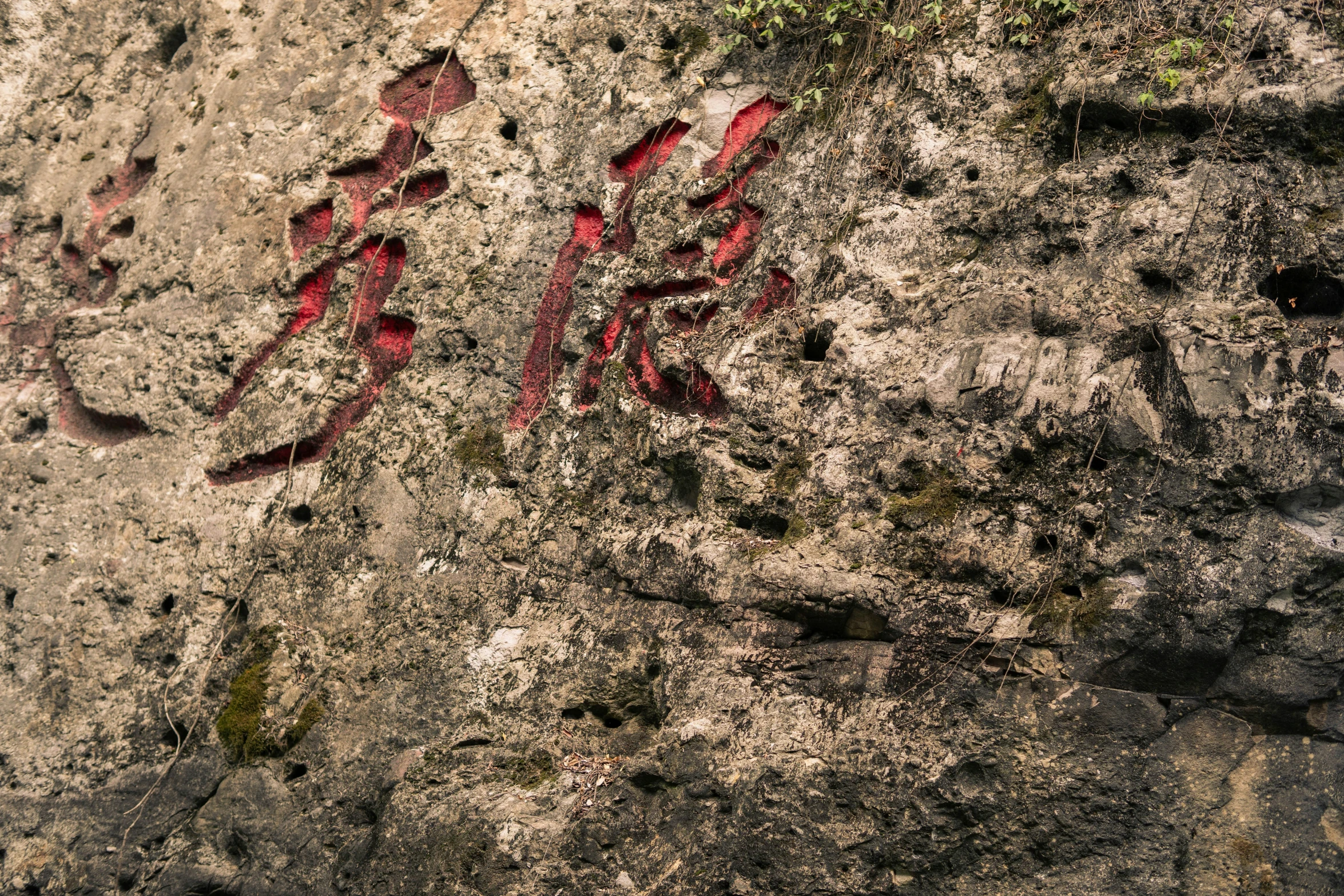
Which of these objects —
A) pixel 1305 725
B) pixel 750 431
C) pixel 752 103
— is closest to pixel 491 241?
pixel 752 103

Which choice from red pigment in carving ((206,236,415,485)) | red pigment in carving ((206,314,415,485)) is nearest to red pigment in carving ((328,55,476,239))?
red pigment in carving ((206,236,415,485))

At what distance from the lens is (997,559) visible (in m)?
3.17

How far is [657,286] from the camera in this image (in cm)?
415

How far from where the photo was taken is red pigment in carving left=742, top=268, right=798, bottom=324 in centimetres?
388

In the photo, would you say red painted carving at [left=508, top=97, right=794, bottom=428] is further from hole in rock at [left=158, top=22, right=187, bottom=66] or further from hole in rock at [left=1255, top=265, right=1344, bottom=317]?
hole in rock at [left=158, top=22, right=187, bottom=66]

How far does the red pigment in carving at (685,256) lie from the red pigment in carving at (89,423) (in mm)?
2828

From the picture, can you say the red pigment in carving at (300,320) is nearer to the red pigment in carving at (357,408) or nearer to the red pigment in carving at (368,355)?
the red pigment in carving at (368,355)

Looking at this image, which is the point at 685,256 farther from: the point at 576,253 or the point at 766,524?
the point at 766,524

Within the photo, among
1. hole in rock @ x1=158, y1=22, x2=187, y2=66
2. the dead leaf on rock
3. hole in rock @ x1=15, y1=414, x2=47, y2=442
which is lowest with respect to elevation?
the dead leaf on rock

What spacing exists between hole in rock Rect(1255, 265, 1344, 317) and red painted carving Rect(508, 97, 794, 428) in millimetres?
1645

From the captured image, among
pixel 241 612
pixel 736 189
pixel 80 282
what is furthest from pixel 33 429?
pixel 736 189

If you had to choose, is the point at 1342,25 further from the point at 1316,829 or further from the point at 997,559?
the point at 1316,829

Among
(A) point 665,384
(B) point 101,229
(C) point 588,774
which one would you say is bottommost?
(C) point 588,774

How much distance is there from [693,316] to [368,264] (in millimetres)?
1757
